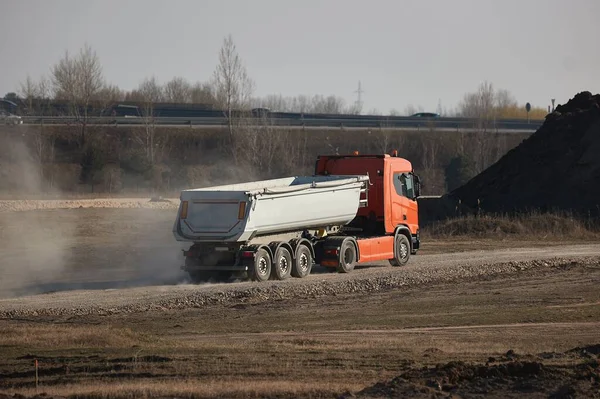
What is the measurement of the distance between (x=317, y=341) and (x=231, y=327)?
326cm

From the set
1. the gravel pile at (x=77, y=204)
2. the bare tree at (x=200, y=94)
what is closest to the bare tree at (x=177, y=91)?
the bare tree at (x=200, y=94)

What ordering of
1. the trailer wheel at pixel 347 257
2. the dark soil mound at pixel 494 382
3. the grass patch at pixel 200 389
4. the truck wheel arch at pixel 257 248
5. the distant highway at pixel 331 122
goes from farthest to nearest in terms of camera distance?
the distant highway at pixel 331 122
the trailer wheel at pixel 347 257
the truck wheel arch at pixel 257 248
the grass patch at pixel 200 389
the dark soil mound at pixel 494 382

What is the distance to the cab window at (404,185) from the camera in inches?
1262

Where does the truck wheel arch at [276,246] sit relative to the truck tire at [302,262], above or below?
above

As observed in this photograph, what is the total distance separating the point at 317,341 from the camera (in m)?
16.9

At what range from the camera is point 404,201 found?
32.5 metres

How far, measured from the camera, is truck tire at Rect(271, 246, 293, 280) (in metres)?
27.5

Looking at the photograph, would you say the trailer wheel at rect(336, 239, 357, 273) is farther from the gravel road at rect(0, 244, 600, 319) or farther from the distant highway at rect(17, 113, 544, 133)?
the distant highway at rect(17, 113, 544, 133)

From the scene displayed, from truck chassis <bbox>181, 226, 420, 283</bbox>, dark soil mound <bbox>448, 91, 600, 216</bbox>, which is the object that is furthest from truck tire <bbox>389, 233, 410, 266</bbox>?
dark soil mound <bbox>448, 91, 600, 216</bbox>

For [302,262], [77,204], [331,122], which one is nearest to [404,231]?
[302,262]

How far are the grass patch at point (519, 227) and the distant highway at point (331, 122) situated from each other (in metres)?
37.0

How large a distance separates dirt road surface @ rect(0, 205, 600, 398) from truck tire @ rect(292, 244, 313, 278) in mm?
381

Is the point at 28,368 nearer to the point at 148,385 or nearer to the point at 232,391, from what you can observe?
the point at 148,385

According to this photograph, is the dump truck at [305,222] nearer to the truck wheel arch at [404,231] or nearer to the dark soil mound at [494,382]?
the truck wheel arch at [404,231]
